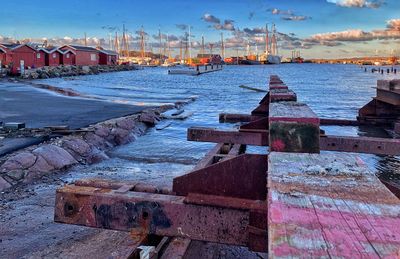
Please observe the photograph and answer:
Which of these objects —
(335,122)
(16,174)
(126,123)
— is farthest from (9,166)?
(335,122)

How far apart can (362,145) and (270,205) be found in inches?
159

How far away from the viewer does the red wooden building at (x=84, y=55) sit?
89812mm

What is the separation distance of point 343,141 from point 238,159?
3.14 metres

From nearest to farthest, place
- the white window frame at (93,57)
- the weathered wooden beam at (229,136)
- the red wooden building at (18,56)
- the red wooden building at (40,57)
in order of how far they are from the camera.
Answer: the weathered wooden beam at (229,136)
the red wooden building at (18,56)
the red wooden building at (40,57)
the white window frame at (93,57)

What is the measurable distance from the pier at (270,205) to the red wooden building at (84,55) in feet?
303

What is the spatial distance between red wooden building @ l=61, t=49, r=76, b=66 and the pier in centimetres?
8986

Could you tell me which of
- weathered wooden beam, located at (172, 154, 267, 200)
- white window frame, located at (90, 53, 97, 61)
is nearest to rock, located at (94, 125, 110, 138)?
weathered wooden beam, located at (172, 154, 267, 200)

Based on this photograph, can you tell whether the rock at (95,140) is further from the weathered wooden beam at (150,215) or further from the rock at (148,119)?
the weathered wooden beam at (150,215)

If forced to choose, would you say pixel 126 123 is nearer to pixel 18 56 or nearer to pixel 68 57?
pixel 18 56

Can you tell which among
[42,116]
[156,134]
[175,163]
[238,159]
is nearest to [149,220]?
[238,159]

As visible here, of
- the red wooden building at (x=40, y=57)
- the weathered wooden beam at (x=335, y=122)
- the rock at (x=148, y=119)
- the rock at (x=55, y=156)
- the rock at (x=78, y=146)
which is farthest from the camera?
the red wooden building at (x=40, y=57)

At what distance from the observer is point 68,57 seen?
88562 millimetres

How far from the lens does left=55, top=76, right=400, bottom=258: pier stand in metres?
1.50

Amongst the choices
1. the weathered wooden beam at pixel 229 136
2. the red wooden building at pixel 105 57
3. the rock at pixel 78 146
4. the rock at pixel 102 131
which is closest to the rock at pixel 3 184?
the rock at pixel 78 146
